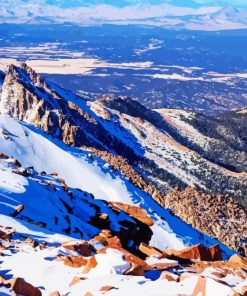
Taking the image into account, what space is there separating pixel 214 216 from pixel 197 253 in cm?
6325

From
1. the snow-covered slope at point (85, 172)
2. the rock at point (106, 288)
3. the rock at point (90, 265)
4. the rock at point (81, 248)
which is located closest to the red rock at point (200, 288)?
the rock at point (106, 288)

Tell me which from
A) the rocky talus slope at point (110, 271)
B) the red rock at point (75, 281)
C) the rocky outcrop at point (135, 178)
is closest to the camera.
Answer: the rocky talus slope at point (110, 271)

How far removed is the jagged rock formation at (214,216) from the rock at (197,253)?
55.8 m

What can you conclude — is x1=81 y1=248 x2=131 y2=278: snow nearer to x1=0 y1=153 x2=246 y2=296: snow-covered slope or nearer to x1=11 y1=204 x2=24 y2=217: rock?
x1=0 y1=153 x2=246 y2=296: snow-covered slope

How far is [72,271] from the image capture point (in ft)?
105

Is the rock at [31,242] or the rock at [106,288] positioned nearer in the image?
the rock at [106,288]

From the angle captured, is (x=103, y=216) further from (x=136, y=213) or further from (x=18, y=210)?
(x=18, y=210)

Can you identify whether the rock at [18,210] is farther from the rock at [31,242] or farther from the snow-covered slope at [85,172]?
the snow-covered slope at [85,172]

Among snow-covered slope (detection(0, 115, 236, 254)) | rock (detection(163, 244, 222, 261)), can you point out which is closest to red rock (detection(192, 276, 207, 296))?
rock (detection(163, 244, 222, 261))

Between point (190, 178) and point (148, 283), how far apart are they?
157 metres

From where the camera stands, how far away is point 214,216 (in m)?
99.9

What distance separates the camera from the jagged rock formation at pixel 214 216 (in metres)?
97.2

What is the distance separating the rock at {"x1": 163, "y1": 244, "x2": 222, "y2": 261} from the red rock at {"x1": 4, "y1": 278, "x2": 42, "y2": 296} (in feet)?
34.8

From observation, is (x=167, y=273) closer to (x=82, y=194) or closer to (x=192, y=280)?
(x=192, y=280)
